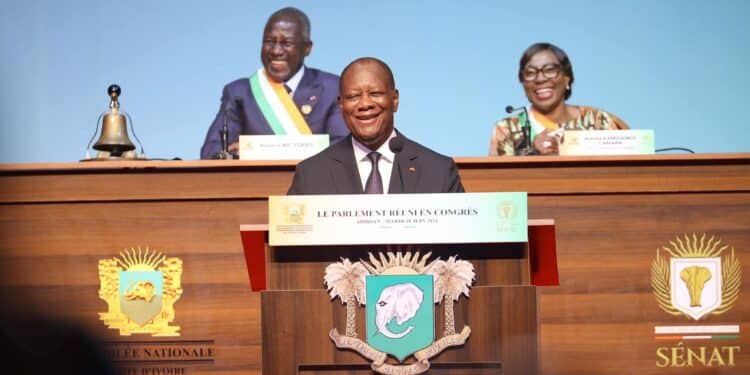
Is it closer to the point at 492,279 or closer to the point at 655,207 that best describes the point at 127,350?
the point at 492,279

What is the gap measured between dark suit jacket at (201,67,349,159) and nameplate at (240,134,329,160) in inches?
59.6

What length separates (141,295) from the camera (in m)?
4.01

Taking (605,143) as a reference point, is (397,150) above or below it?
below

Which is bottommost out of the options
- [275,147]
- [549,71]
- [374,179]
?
Result: [374,179]

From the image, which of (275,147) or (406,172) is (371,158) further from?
(275,147)

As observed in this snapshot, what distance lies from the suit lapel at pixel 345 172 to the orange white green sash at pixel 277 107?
8.64 feet

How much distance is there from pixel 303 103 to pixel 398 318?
135 inches

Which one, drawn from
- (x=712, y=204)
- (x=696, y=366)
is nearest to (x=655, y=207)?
(x=712, y=204)

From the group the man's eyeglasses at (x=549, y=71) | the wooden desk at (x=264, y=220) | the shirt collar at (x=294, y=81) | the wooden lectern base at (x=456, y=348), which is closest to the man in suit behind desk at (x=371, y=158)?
the wooden lectern base at (x=456, y=348)

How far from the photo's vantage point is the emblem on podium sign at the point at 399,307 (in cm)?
265

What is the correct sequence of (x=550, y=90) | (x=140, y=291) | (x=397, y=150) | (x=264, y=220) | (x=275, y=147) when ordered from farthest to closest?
1. (x=550, y=90)
2. (x=275, y=147)
3. (x=264, y=220)
4. (x=140, y=291)
5. (x=397, y=150)

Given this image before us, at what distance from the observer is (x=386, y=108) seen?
3.22 meters

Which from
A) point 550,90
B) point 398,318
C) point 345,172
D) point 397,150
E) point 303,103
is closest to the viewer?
point 398,318

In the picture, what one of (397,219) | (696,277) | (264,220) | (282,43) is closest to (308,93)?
(282,43)
